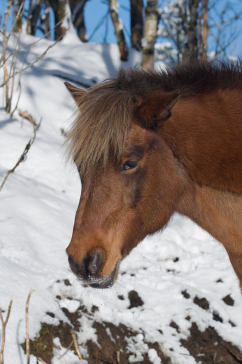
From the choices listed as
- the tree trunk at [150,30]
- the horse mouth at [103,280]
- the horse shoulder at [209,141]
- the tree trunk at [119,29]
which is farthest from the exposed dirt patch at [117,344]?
the tree trunk at [119,29]

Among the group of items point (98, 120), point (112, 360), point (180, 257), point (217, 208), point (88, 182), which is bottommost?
point (180, 257)

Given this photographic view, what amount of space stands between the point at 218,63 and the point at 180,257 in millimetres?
2428

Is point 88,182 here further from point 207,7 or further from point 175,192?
point 207,7

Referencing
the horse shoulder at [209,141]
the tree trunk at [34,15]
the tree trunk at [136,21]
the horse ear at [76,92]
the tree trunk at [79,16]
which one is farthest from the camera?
the tree trunk at [34,15]

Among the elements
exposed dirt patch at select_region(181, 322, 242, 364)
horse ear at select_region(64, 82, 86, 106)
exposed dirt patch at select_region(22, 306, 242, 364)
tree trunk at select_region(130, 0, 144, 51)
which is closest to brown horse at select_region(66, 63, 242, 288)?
horse ear at select_region(64, 82, 86, 106)

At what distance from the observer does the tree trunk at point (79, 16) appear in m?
13.5

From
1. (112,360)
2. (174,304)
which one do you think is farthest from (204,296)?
(112,360)

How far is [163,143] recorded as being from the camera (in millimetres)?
2164

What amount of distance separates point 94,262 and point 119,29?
8.20 m

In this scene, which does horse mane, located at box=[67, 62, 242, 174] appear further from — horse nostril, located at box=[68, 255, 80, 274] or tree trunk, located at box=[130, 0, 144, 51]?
tree trunk, located at box=[130, 0, 144, 51]

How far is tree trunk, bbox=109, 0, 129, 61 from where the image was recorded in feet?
30.6

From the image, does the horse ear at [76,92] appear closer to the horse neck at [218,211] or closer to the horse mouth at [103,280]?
the horse neck at [218,211]

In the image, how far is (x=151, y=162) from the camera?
7.01ft

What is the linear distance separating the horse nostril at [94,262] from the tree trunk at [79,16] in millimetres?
12884
